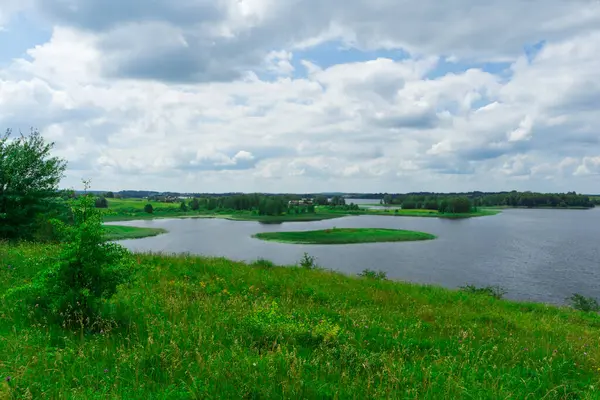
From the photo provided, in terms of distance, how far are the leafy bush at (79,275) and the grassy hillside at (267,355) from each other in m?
0.37

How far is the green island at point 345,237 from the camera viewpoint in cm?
8231

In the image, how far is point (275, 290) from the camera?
11547mm

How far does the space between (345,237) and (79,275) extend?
79.9 m

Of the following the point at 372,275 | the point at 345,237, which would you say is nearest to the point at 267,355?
the point at 372,275

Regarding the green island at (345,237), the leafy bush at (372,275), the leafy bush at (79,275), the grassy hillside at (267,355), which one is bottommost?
the green island at (345,237)

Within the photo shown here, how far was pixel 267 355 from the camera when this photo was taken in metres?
5.35

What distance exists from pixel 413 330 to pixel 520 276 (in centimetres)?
4150

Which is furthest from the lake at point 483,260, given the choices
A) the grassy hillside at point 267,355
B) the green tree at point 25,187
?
the grassy hillside at point 267,355

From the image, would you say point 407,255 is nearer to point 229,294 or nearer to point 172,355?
point 229,294

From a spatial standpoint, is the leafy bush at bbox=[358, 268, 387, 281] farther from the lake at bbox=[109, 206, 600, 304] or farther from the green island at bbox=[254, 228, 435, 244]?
the green island at bbox=[254, 228, 435, 244]

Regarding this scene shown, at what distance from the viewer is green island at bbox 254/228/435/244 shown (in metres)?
82.3

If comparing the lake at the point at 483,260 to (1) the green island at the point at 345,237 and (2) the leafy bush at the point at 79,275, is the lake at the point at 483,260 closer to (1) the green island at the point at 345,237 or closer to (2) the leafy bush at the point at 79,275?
(1) the green island at the point at 345,237

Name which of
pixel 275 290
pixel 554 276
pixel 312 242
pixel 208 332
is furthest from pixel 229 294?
pixel 312 242

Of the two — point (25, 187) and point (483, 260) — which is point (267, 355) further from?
point (483, 260)
